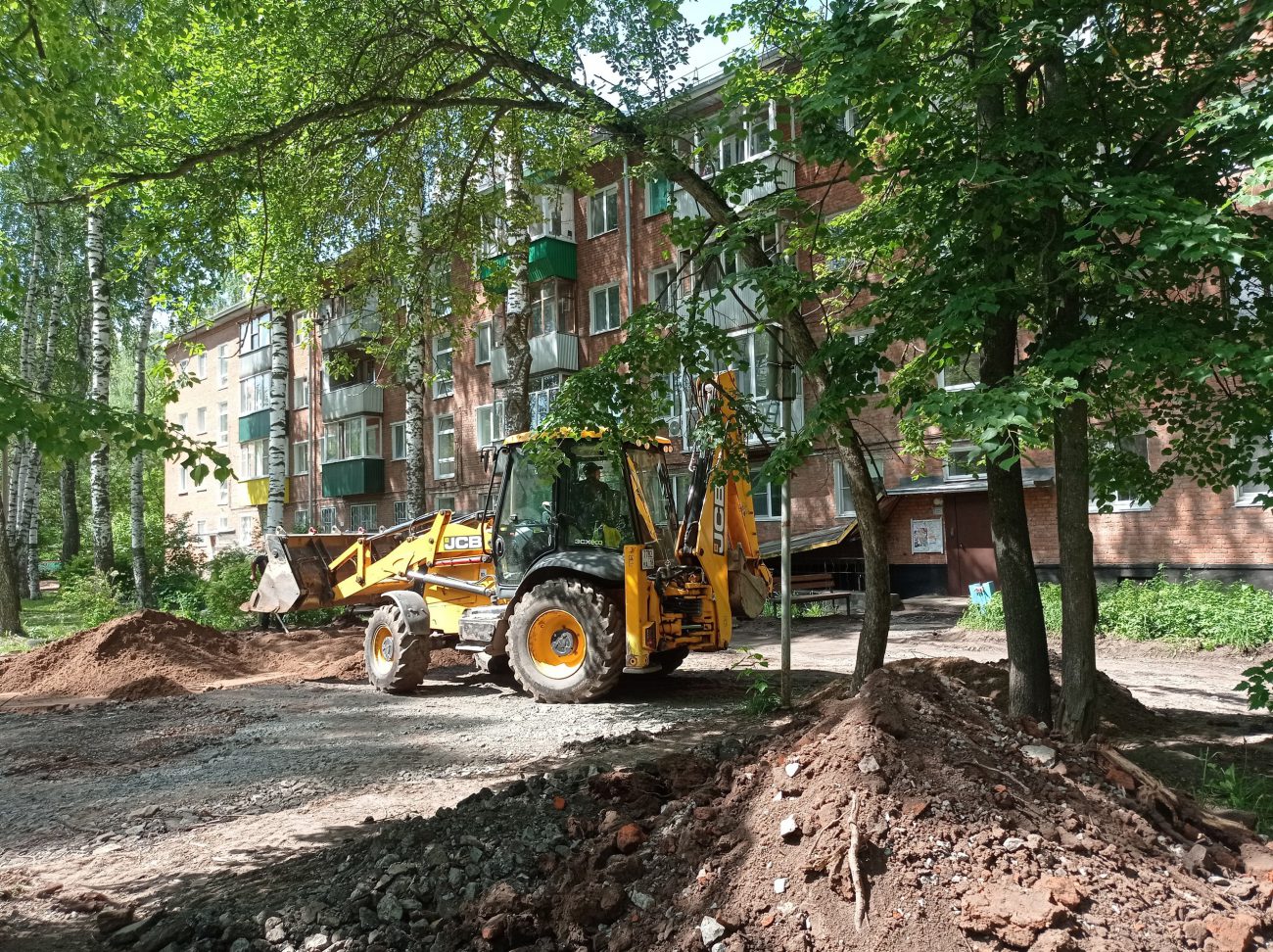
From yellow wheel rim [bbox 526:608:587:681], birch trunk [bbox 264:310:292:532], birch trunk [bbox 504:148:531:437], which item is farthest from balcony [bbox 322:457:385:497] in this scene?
yellow wheel rim [bbox 526:608:587:681]

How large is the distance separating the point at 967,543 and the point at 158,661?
51.4 ft

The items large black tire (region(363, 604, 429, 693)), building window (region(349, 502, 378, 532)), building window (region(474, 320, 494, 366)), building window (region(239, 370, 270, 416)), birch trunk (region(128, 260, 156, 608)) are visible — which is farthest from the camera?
building window (region(239, 370, 270, 416))

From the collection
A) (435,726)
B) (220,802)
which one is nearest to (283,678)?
(435,726)

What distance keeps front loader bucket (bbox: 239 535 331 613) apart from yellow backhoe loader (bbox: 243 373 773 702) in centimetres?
184

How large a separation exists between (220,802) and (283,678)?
5728 mm

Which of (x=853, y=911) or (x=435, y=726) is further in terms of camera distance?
(x=435, y=726)

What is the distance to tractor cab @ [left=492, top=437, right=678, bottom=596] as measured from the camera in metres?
9.62

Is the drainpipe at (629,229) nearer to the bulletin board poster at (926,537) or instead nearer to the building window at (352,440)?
the bulletin board poster at (926,537)

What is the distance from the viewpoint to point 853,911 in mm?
3381

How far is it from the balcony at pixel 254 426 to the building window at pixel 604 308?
18.1m

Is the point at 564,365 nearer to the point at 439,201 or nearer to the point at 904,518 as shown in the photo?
the point at 904,518

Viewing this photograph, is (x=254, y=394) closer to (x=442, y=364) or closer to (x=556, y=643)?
(x=442, y=364)

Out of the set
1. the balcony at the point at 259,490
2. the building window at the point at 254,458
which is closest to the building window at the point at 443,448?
the balcony at the point at 259,490

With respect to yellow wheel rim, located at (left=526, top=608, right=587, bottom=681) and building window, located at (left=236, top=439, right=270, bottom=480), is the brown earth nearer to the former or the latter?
yellow wheel rim, located at (left=526, top=608, right=587, bottom=681)
